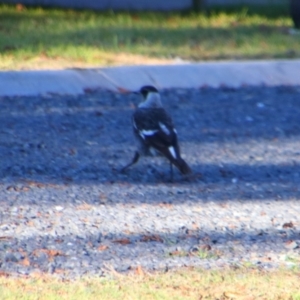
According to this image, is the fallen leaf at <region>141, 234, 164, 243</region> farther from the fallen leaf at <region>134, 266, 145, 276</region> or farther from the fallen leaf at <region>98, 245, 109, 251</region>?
the fallen leaf at <region>134, 266, 145, 276</region>

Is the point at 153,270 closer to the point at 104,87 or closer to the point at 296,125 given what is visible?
the point at 296,125

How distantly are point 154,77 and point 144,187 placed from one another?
14.1 feet

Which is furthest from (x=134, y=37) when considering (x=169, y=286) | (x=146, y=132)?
Result: (x=169, y=286)

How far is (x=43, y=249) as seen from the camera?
5.19 m

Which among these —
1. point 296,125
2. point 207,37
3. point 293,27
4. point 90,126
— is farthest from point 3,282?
point 293,27

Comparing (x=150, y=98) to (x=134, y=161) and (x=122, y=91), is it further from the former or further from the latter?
(x=122, y=91)

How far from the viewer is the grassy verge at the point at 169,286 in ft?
14.3

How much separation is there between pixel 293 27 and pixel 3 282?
12579 mm

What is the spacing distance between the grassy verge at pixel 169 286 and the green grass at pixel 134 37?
7.43 metres

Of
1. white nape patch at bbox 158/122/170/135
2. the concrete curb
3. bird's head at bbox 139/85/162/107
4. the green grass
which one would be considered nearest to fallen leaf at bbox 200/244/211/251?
white nape patch at bbox 158/122/170/135

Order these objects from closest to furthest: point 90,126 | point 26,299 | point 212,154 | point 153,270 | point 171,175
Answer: point 26,299 < point 153,270 < point 171,175 < point 212,154 < point 90,126

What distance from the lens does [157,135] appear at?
Answer: 7246 mm

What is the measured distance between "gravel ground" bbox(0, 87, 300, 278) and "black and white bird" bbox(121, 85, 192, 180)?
21cm

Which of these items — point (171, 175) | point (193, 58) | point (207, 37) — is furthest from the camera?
point (207, 37)
